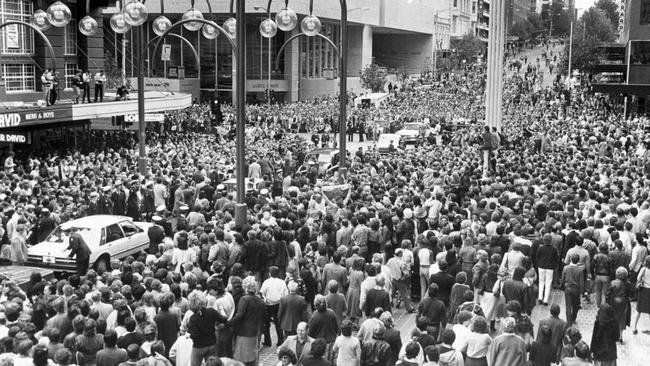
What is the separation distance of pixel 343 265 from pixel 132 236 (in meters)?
6.54

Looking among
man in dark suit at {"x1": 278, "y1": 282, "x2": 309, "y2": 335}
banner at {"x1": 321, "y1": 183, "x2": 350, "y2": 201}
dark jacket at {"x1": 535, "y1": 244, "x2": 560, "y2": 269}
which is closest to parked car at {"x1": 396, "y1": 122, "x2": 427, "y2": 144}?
banner at {"x1": 321, "y1": 183, "x2": 350, "y2": 201}

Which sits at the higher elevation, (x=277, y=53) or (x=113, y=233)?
(x=277, y=53)

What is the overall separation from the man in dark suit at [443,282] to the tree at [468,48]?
340 feet

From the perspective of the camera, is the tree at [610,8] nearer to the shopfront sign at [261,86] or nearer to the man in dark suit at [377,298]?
the shopfront sign at [261,86]

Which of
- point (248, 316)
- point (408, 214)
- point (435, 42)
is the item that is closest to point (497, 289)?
point (248, 316)

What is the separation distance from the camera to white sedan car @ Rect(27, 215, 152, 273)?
16641 mm

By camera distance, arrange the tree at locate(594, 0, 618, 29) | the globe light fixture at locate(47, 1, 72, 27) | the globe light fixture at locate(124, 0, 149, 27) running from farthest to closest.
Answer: the tree at locate(594, 0, 618, 29)
the globe light fixture at locate(124, 0, 149, 27)
the globe light fixture at locate(47, 1, 72, 27)

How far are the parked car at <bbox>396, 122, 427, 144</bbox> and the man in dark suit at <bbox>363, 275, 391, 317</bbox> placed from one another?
29.9m

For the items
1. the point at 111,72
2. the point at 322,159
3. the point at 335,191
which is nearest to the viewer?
the point at 335,191

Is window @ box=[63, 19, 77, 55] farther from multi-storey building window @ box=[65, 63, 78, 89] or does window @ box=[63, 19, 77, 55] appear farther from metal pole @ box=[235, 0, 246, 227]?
metal pole @ box=[235, 0, 246, 227]

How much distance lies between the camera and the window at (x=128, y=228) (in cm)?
1817

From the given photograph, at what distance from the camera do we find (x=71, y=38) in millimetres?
41188

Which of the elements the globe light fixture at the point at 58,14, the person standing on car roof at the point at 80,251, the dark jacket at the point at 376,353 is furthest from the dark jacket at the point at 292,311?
the globe light fixture at the point at 58,14

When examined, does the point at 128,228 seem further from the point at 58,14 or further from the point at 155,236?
the point at 58,14
